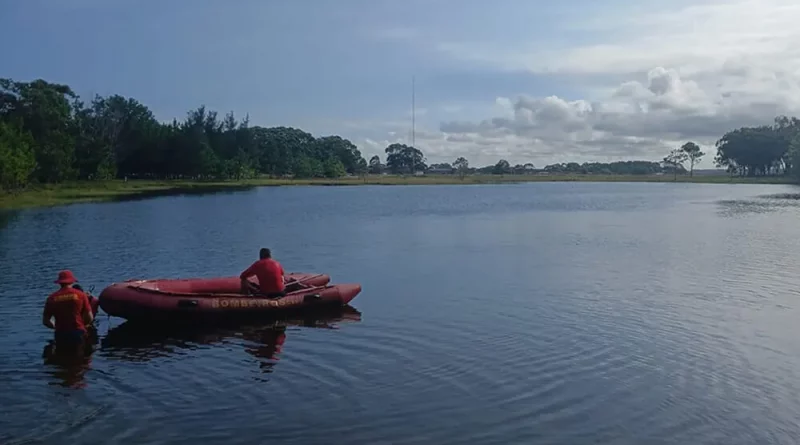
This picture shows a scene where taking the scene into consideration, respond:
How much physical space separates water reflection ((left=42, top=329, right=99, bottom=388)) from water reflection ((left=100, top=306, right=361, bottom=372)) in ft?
1.20

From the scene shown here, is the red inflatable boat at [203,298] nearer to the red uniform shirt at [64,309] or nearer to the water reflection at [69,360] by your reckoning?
the water reflection at [69,360]

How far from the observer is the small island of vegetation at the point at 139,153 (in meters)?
77.0

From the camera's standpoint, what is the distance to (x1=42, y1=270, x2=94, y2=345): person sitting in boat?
16422mm

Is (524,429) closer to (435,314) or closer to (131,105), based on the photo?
(435,314)

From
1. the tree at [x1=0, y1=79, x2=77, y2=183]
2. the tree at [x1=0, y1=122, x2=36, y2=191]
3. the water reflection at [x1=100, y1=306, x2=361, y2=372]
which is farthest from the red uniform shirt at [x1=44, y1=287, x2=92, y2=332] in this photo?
the tree at [x1=0, y1=79, x2=77, y2=183]

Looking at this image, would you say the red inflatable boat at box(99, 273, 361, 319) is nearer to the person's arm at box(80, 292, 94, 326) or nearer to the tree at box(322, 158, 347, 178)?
the person's arm at box(80, 292, 94, 326)

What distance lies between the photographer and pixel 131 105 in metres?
128

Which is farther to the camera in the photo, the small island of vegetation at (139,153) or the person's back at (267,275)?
the small island of vegetation at (139,153)

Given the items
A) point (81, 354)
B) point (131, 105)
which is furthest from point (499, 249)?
point (131, 105)

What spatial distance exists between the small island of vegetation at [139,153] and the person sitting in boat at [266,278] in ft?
163

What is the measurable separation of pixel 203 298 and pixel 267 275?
1.88 m

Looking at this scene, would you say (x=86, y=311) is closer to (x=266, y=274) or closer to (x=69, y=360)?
(x=69, y=360)

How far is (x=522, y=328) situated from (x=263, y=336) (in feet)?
20.4

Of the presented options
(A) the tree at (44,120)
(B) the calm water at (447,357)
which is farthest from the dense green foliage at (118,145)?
(B) the calm water at (447,357)
